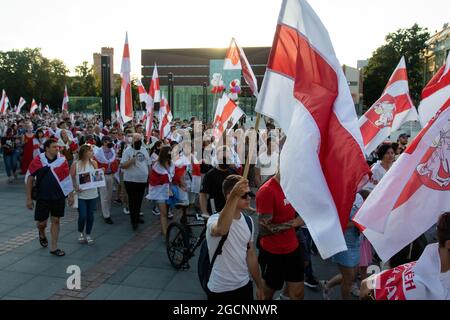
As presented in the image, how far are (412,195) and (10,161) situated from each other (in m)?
13.4

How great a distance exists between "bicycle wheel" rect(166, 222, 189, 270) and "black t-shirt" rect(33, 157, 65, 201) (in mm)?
1949

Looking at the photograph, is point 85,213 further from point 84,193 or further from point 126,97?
point 126,97

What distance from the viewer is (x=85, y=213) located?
24.3 ft

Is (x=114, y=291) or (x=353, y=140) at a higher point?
(x=353, y=140)

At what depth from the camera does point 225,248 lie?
12.0ft

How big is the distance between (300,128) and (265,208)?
4.42 feet

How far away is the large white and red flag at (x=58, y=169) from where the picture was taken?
6.88 m

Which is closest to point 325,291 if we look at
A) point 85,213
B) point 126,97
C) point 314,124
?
point 314,124

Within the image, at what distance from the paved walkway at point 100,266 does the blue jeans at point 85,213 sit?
Result: 32cm

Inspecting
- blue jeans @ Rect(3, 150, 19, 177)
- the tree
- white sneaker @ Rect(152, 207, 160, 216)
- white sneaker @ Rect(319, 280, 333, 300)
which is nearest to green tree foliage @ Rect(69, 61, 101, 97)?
the tree

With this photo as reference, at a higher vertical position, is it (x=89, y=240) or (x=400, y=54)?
(x=400, y=54)

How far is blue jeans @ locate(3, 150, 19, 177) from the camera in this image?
1366cm
